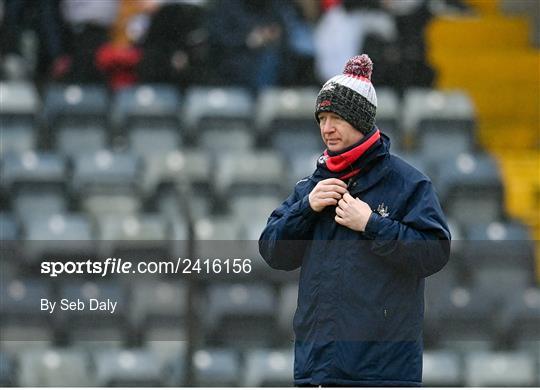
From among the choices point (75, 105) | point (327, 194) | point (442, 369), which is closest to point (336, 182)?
point (327, 194)

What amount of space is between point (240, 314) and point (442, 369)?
74cm

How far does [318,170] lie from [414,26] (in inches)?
162

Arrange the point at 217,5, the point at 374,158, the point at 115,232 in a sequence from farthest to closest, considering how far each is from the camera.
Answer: the point at 217,5 → the point at 115,232 → the point at 374,158

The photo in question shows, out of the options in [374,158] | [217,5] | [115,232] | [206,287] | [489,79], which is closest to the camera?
[374,158]

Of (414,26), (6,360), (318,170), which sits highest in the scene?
(318,170)

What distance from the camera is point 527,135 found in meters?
7.36

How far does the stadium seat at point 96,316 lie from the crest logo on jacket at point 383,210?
79.7 inches

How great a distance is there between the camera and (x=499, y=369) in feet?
19.4

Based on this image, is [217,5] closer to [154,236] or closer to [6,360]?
[154,236]

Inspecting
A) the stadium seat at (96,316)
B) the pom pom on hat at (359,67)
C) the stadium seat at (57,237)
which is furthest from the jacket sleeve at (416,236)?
the stadium seat at (57,237)

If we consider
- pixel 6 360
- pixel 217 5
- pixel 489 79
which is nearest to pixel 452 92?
pixel 489 79

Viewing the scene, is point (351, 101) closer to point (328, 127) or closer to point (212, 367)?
point (328, 127)

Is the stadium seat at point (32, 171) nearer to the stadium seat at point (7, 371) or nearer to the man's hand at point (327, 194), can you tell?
the stadium seat at point (7, 371)

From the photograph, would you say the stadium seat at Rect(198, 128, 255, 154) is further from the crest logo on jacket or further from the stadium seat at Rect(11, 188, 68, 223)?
the crest logo on jacket
